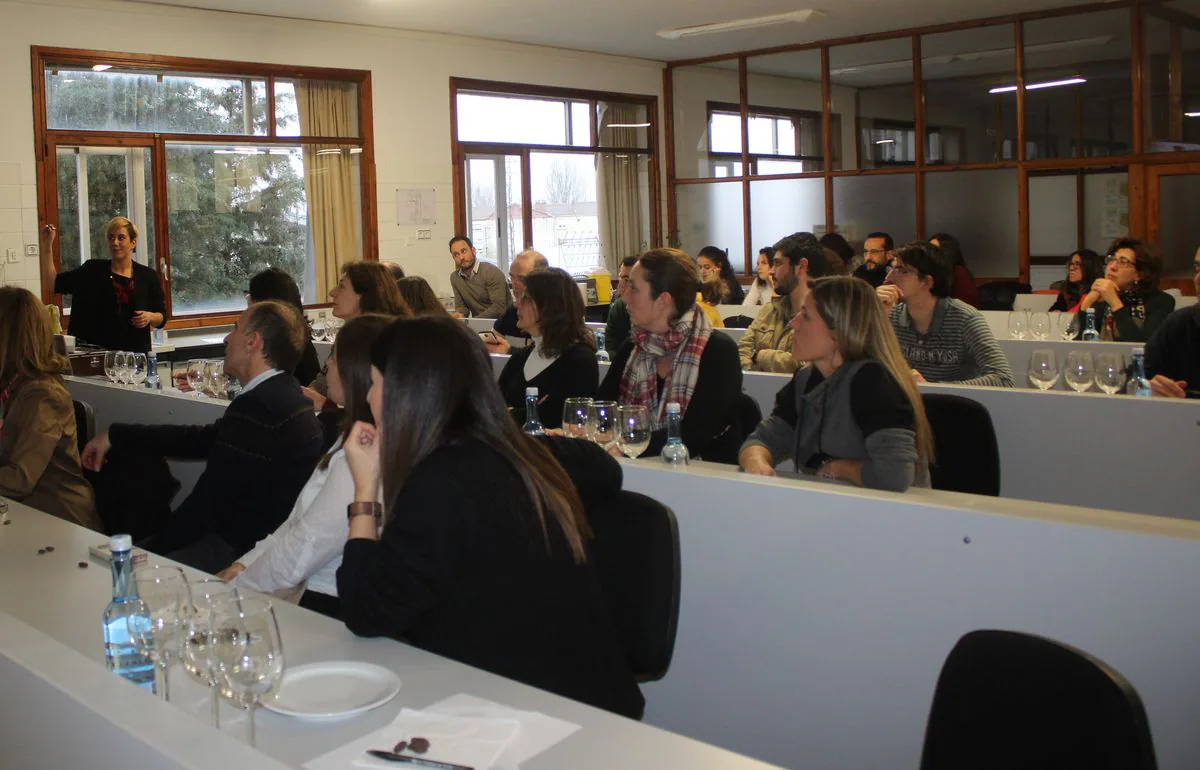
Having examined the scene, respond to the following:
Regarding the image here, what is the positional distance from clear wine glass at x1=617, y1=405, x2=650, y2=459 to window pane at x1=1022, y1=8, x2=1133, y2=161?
8477 millimetres

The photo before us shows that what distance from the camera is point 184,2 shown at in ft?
29.0

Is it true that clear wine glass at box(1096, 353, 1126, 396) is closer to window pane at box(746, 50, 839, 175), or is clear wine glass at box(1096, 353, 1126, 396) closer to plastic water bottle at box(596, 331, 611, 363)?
plastic water bottle at box(596, 331, 611, 363)

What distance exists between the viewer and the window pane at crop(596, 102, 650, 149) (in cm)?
1246

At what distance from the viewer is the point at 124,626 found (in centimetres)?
174

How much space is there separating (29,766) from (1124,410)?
10.8ft

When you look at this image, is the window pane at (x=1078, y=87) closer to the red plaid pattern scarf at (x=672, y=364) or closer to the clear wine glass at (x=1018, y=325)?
the clear wine glass at (x=1018, y=325)

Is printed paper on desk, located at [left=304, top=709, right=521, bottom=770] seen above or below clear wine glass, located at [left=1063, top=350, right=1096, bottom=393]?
below

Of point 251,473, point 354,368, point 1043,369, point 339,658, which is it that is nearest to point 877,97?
point 1043,369

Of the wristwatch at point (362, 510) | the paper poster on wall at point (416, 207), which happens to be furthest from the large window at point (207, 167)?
the wristwatch at point (362, 510)

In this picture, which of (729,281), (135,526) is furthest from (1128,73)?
(135,526)

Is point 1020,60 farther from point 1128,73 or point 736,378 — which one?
point 736,378

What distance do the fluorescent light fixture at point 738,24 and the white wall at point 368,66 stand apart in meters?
1.50

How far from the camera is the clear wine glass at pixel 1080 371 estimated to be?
4090 mm

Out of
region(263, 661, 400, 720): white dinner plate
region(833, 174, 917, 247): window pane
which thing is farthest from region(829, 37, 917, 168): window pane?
region(263, 661, 400, 720): white dinner plate
